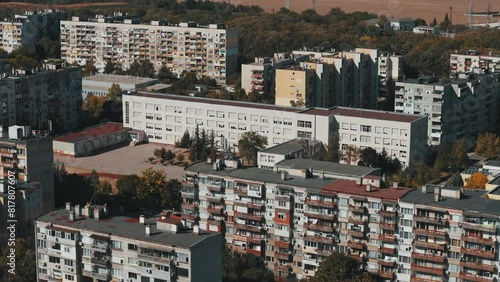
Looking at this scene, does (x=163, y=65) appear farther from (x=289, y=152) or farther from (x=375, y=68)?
(x=289, y=152)

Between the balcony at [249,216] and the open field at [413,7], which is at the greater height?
the open field at [413,7]

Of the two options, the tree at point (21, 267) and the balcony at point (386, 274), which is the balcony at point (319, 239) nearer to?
the balcony at point (386, 274)

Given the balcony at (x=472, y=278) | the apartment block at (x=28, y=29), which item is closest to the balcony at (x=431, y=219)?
the balcony at (x=472, y=278)

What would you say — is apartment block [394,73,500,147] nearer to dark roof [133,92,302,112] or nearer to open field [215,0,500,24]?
dark roof [133,92,302,112]

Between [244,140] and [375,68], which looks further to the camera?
[375,68]

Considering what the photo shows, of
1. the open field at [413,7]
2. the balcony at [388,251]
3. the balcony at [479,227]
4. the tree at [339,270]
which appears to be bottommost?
the tree at [339,270]

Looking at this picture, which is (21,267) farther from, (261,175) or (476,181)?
(476,181)

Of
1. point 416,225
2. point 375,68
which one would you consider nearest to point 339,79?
point 375,68
